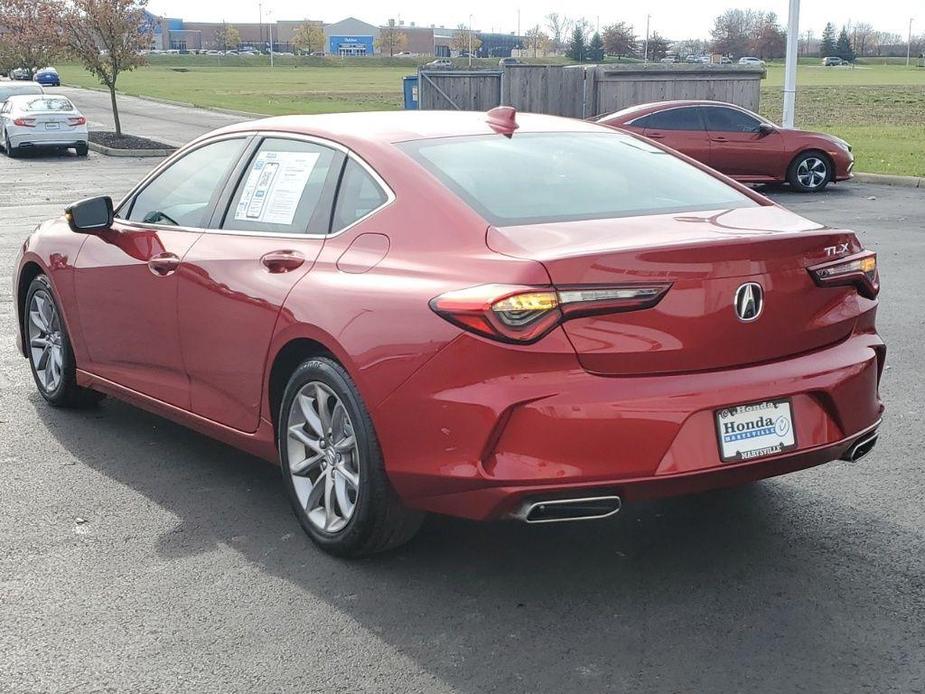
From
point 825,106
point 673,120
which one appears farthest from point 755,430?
point 825,106

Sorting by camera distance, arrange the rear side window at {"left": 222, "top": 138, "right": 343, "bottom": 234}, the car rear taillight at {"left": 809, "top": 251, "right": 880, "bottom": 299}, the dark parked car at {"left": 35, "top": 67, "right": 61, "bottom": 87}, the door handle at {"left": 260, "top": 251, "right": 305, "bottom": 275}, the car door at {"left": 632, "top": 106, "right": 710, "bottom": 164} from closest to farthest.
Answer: the car rear taillight at {"left": 809, "top": 251, "right": 880, "bottom": 299} < the door handle at {"left": 260, "top": 251, "right": 305, "bottom": 275} < the rear side window at {"left": 222, "top": 138, "right": 343, "bottom": 234} < the car door at {"left": 632, "top": 106, "right": 710, "bottom": 164} < the dark parked car at {"left": 35, "top": 67, "right": 61, "bottom": 87}

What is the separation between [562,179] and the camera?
15.2 ft

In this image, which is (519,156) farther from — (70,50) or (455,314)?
(70,50)

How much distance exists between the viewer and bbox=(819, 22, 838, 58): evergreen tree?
574ft

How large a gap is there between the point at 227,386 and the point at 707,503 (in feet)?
6.55

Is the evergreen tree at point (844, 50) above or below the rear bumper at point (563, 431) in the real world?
above

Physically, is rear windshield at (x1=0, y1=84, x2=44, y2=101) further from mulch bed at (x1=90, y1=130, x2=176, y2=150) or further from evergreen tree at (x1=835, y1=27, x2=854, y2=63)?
evergreen tree at (x1=835, y1=27, x2=854, y2=63)

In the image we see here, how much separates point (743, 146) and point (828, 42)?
555 ft

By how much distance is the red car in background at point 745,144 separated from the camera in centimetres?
1884

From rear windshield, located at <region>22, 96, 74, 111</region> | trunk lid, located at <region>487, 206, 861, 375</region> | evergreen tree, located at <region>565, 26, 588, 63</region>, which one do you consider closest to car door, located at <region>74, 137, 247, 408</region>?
trunk lid, located at <region>487, 206, 861, 375</region>

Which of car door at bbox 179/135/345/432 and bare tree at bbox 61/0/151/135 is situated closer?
car door at bbox 179/135/345/432

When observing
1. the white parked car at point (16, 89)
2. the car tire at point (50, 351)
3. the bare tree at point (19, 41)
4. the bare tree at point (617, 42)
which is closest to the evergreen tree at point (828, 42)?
the bare tree at point (617, 42)

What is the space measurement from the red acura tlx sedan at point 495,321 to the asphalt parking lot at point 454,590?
1.03ft

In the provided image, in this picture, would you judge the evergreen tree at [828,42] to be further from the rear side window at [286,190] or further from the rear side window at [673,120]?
the rear side window at [286,190]
